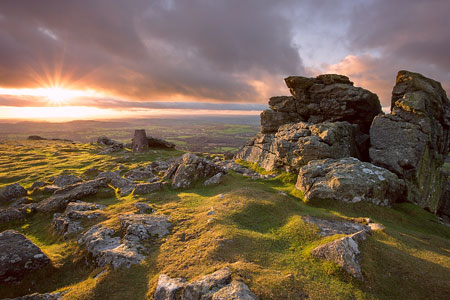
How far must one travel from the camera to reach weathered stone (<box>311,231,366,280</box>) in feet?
36.2

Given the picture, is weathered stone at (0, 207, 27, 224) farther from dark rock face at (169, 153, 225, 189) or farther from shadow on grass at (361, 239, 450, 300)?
shadow on grass at (361, 239, 450, 300)

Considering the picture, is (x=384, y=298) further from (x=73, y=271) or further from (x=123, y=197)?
(x=123, y=197)

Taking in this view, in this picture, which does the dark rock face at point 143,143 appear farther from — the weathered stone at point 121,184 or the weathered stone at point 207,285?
the weathered stone at point 207,285

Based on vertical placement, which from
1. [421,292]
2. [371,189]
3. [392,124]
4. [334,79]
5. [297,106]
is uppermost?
[334,79]

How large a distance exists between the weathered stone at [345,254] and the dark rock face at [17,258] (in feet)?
57.9

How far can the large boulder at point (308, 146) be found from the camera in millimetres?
28625

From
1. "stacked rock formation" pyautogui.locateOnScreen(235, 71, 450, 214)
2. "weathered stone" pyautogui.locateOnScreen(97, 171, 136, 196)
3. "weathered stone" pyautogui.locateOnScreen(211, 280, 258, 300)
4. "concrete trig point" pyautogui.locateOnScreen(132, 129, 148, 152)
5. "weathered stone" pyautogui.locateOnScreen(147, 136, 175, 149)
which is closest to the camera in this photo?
"weathered stone" pyautogui.locateOnScreen(211, 280, 258, 300)

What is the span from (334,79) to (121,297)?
4563 centimetres

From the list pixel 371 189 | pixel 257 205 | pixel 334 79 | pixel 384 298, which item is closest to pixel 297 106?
pixel 334 79

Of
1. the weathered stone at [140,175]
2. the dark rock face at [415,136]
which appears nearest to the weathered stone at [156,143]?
the weathered stone at [140,175]

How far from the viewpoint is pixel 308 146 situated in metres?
28.9

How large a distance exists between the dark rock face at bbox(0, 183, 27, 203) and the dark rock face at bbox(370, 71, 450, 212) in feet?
161

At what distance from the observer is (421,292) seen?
33.4 ft

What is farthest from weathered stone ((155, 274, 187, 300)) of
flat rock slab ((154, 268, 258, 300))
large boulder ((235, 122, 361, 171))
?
large boulder ((235, 122, 361, 171))
